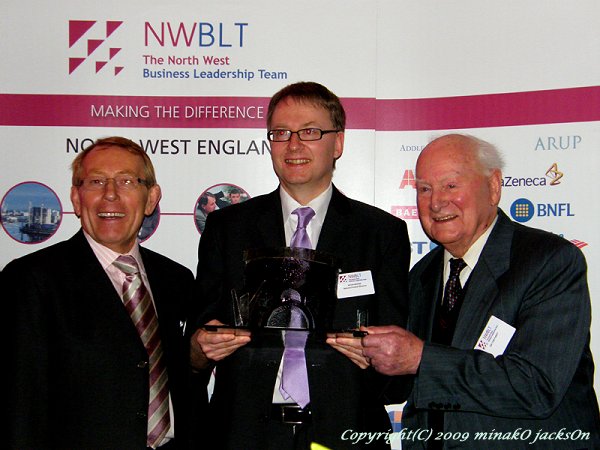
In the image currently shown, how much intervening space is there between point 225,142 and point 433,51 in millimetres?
1568

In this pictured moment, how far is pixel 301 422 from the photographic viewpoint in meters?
3.37

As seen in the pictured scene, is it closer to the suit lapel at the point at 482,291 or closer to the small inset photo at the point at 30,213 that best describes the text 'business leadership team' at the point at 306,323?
the suit lapel at the point at 482,291

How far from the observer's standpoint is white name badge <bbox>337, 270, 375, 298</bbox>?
346 cm

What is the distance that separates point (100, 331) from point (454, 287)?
5.76 ft

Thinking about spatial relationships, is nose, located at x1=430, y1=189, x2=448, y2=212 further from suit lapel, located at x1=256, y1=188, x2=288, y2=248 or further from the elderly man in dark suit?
the elderly man in dark suit

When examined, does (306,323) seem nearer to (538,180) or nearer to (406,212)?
(406,212)

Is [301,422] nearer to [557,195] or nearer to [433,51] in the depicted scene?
[557,195]

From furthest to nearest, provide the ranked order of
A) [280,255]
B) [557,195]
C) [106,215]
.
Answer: [557,195] < [106,215] < [280,255]

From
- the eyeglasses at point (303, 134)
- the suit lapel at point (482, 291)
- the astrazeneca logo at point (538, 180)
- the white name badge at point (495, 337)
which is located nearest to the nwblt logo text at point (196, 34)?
the eyeglasses at point (303, 134)

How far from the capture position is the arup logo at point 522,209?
484 centimetres

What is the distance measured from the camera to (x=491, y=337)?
3338 millimetres

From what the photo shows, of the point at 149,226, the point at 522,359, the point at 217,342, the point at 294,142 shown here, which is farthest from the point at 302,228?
→ the point at 149,226

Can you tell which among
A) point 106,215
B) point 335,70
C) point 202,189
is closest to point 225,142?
point 202,189

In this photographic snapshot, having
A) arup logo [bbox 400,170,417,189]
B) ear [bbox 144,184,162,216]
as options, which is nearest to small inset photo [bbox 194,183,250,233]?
ear [bbox 144,184,162,216]
